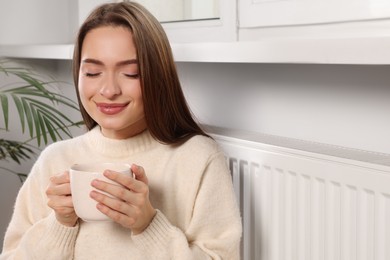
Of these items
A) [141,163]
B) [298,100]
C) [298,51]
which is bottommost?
[141,163]

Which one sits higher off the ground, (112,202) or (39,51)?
(39,51)

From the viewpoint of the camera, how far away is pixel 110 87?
1175 millimetres

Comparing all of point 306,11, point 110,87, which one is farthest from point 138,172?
point 306,11

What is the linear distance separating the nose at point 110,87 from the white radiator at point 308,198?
32 cm

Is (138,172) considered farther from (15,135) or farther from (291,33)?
(15,135)

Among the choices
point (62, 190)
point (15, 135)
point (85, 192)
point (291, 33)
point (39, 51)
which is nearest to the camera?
point (85, 192)

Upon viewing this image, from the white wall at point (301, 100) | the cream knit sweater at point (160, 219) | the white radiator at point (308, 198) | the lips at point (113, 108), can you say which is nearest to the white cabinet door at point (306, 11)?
the white wall at point (301, 100)

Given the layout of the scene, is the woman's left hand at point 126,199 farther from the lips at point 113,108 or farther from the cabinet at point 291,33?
the cabinet at point 291,33

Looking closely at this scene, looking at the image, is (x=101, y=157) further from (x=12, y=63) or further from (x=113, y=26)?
(x=12, y=63)

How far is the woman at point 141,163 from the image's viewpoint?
1.17 m

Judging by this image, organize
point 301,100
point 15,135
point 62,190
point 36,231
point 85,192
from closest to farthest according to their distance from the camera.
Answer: point 85,192 < point 62,190 < point 36,231 < point 301,100 < point 15,135

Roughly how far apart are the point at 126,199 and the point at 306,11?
64 cm

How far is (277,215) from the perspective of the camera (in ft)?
4.21

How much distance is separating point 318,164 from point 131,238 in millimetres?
366
